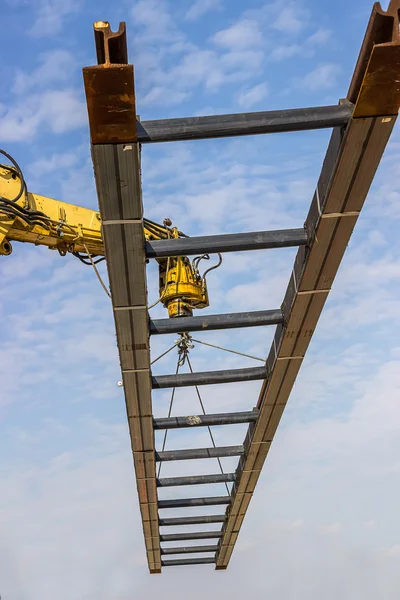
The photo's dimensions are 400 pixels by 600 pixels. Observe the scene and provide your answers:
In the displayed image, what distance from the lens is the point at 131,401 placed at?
809cm

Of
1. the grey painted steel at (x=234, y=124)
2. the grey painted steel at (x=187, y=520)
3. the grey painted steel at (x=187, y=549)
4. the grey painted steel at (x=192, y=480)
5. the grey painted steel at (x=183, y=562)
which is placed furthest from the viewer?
the grey painted steel at (x=183, y=562)

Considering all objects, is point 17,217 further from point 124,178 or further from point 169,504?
point 169,504

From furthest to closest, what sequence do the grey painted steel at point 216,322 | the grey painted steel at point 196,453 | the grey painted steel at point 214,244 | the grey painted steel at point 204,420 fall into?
the grey painted steel at point 196,453, the grey painted steel at point 204,420, the grey painted steel at point 216,322, the grey painted steel at point 214,244

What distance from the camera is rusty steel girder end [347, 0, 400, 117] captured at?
4.26 meters

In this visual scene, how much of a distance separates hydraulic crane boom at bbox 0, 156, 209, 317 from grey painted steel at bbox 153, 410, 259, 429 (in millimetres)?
1464

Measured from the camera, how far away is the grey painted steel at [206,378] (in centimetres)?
804

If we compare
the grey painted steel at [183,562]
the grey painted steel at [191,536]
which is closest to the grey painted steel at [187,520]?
the grey painted steel at [191,536]

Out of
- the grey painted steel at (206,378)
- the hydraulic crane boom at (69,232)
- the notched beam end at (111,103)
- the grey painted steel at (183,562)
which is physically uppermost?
the hydraulic crane boom at (69,232)

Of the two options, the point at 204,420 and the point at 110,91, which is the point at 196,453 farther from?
the point at 110,91

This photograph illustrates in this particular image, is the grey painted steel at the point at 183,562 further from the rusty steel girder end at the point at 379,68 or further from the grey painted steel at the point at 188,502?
the rusty steel girder end at the point at 379,68

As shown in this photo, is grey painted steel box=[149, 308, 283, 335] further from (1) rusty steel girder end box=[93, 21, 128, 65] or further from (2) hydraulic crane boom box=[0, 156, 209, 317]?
(1) rusty steel girder end box=[93, 21, 128, 65]

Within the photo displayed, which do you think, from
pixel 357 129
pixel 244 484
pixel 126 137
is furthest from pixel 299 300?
pixel 244 484

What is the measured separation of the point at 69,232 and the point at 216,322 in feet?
8.83

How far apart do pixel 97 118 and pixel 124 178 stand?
0.55 m
